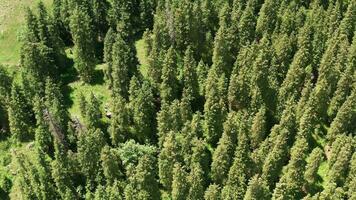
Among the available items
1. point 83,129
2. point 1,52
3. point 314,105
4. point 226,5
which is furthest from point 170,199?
point 1,52

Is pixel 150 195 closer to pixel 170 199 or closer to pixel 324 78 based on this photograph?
pixel 170 199

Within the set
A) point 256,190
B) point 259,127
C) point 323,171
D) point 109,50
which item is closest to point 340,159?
point 323,171

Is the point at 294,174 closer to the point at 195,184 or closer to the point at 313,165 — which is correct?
the point at 313,165

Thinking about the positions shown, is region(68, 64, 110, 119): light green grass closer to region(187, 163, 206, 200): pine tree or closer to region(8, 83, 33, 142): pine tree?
region(8, 83, 33, 142): pine tree

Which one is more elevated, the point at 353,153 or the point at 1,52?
the point at 1,52

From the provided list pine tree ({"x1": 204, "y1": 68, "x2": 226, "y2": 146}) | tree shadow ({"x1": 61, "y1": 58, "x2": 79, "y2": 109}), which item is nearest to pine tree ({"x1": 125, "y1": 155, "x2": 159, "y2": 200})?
pine tree ({"x1": 204, "y1": 68, "x2": 226, "y2": 146})
